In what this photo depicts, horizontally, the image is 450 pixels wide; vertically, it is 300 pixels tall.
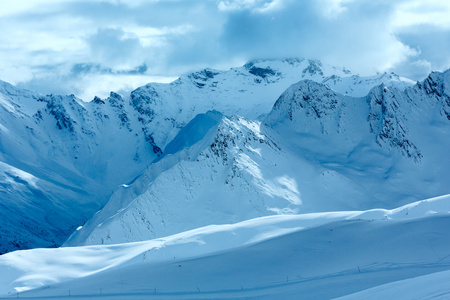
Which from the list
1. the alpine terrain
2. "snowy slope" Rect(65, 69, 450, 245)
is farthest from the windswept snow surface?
"snowy slope" Rect(65, 69, 450, 245)

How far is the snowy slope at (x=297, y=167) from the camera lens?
10062 cm

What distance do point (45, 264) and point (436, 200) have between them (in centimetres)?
3487

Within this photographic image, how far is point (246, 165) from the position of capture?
111m

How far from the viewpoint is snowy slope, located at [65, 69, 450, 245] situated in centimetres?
10062

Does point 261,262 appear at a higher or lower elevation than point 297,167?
lower

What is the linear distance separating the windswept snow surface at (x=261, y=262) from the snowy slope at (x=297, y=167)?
4864 cm

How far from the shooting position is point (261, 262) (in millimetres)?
37938

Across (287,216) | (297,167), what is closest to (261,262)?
(287,216)

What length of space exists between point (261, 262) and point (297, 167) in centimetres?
8239

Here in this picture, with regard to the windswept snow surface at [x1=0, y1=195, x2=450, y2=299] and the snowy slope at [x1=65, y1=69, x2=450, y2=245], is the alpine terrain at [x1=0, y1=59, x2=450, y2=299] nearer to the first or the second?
the windswept snow surface at [x1=0, y1=195, x2=450, y2=299]

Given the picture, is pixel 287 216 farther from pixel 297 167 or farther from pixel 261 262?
pixel 297 167

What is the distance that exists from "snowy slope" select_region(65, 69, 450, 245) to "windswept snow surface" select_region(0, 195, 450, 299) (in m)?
48.6

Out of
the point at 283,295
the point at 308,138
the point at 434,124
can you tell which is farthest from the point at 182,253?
the point at 434,124

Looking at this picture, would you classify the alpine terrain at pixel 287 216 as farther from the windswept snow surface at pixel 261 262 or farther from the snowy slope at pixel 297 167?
the snowy slope at pixel 297 167
